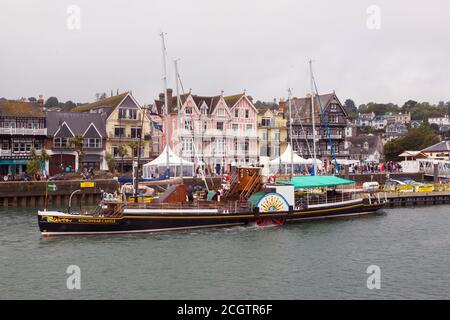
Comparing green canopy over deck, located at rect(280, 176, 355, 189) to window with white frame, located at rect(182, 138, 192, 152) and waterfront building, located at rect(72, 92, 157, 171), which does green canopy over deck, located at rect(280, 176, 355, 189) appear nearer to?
window with white frame, located at rect(182, 138, 192, 152)

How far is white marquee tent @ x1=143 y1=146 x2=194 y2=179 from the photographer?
67.4 meters

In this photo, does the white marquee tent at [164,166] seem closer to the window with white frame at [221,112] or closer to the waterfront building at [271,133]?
the window with white frame at [221,112]

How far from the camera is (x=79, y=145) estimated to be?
76.5 metres

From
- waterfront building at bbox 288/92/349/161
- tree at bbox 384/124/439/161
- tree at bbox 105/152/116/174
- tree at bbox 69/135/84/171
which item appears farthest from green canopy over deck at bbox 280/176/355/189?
tree at bbox 384/124/439/161

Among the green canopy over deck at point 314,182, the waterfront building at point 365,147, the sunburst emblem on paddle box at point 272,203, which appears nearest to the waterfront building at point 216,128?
the green canopy over deck at point 314,182

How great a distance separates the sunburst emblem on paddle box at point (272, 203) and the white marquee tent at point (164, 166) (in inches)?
780

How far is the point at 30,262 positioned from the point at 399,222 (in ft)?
106

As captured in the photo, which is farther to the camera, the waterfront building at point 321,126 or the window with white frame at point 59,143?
the waterfront building at point 321,126

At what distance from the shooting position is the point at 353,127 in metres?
175

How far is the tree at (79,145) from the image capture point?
7606cm
